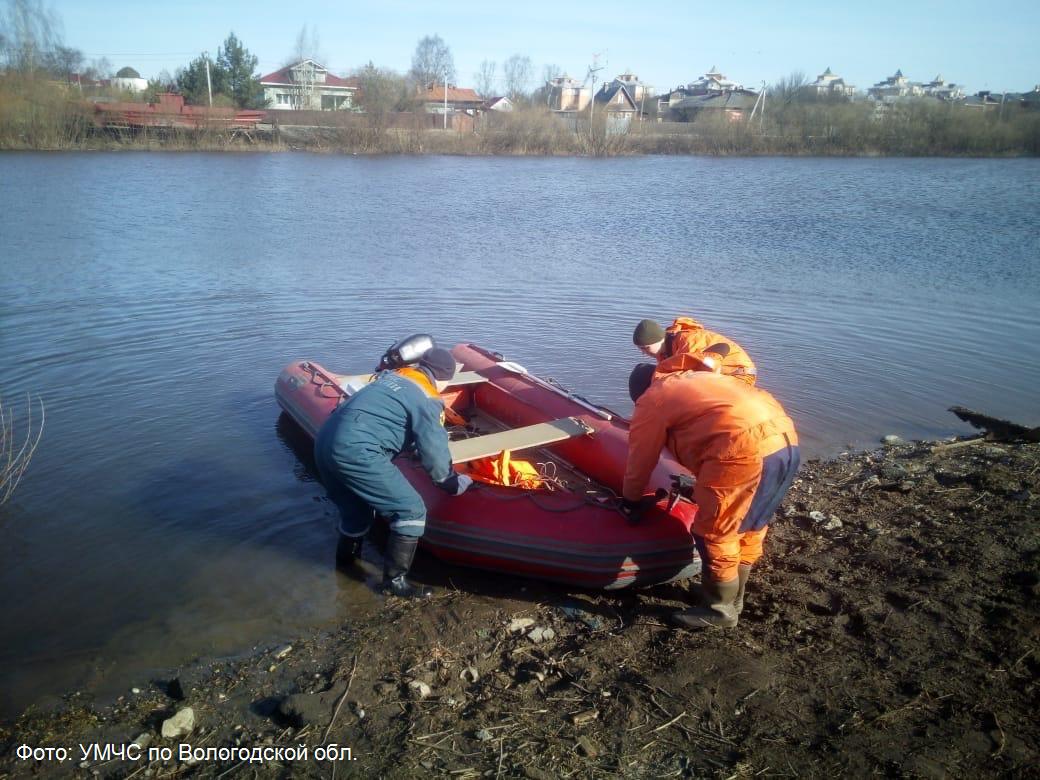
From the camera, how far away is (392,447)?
402 centimetres

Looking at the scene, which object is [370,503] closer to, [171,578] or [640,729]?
[171,578]

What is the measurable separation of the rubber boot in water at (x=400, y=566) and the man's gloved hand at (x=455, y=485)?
33cm

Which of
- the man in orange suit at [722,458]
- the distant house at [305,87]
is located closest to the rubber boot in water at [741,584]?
the man in orange suit at [722,458]

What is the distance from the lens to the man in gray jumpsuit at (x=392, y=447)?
3.88 metres

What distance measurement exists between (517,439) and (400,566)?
1132 mm

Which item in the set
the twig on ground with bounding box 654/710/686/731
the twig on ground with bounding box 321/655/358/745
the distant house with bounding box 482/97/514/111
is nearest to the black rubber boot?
the twig on ground with bounding box 321/655/358/745

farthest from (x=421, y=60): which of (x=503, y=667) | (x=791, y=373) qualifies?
(x=503, y=667)

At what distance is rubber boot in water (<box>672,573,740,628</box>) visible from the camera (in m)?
3.64

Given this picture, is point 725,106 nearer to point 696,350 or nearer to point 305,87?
point 305,87

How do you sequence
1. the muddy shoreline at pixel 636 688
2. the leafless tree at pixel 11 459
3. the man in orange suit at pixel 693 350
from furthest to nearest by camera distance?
the leafless tree at pixel 11 459
the man in orange suit at pixel 693 350
the muddy shoreline at pixel 636 688

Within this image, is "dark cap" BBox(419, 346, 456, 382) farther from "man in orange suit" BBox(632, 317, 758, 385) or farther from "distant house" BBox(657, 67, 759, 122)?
"distant house" BBox(657, 67, 759, 122)

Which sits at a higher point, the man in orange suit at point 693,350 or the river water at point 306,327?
the man in orange suit at point 693,350

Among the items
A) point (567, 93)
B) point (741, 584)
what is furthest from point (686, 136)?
point (567, 93)

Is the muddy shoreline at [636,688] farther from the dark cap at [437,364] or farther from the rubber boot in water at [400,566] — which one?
the dark cap at [437,364]
